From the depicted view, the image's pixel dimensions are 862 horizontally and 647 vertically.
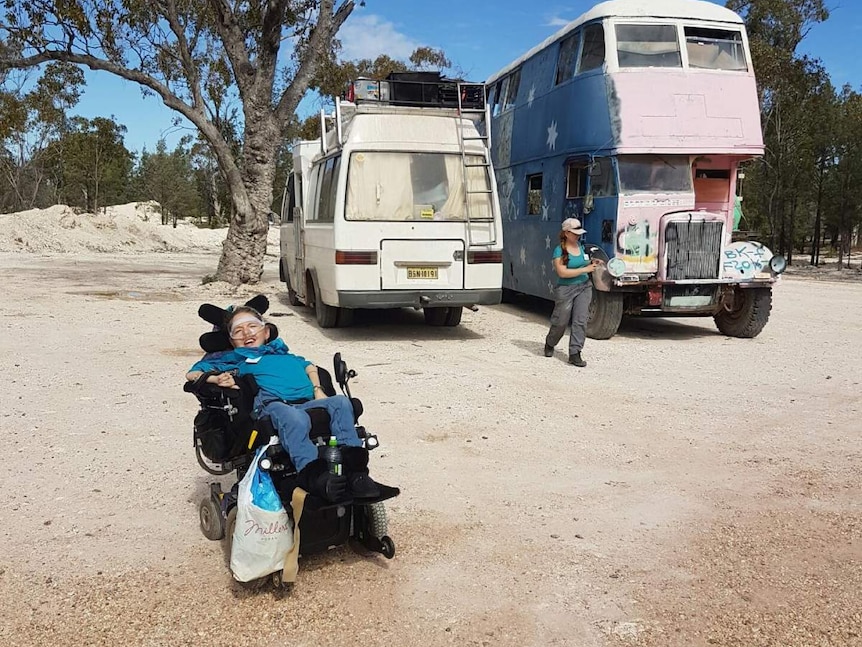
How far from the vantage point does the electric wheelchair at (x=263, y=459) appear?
11.5 feet

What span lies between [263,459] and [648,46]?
9.38 meters

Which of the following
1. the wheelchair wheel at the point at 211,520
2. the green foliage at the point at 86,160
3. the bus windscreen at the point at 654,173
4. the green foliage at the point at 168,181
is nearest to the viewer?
the wheelchair wheel at the point at 211,520

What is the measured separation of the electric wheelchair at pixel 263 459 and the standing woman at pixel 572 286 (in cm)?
539

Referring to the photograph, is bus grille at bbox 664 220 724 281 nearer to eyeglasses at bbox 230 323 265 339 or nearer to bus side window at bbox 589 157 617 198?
bus side window at bbox 589 157 617 198

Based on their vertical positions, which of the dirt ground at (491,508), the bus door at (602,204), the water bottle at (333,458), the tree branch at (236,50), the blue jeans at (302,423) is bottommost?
the dirt ground at (491,508)

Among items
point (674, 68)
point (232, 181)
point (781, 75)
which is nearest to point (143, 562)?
point (674, 68)

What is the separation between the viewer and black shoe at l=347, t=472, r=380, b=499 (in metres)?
3.43

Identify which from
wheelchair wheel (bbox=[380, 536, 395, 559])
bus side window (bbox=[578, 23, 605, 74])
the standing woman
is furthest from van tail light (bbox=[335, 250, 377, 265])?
wheelchair wheel (bbox=[380, 536, 395, 559])

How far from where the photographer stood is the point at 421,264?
32.7ft

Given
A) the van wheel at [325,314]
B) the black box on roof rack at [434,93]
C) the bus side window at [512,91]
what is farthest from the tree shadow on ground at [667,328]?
the bus side window at [512,91]

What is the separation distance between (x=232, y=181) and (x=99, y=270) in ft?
29.4

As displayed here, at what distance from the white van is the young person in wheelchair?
563 centimetres

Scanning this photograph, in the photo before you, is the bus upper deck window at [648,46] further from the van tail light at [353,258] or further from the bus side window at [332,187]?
the van tail light at [353,258]

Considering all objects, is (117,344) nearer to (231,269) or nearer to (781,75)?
(231,269)
